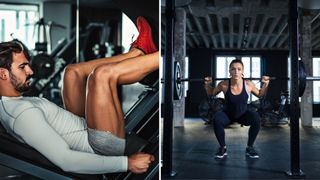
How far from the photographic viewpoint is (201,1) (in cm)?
543

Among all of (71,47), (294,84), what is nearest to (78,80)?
(71,47)

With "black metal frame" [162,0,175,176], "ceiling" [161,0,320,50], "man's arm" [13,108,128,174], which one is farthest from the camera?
"ceiling" [161,0,320,50]

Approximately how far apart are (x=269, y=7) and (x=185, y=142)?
8.95 feet

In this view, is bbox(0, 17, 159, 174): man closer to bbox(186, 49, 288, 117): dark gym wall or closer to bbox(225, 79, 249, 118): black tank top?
bbox(225, 79, 249, 118): black tank top

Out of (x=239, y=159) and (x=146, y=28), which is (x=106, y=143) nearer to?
(x=146, y=28)

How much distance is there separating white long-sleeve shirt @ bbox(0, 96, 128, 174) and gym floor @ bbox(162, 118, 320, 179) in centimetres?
111

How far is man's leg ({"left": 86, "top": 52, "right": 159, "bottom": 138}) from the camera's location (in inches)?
66.6

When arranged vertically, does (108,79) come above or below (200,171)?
above

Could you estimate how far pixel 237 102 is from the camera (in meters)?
3.01

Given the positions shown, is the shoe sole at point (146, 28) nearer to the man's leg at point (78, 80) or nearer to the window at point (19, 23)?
the man's leg at point (78, 80)

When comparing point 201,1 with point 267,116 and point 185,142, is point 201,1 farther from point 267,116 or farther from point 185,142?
point 267,116

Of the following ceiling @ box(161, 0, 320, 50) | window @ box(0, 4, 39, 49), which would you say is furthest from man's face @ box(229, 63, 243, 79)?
window @ box(0, 4, 39, 49)

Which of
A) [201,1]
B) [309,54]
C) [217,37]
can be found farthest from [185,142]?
[217,37]

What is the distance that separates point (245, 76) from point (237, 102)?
8.35 ft
